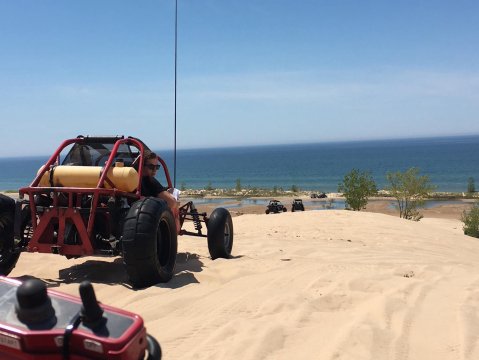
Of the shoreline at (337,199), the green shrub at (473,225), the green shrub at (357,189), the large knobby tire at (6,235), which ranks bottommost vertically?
the shoreline at (337,199)

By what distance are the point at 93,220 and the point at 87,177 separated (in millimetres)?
574

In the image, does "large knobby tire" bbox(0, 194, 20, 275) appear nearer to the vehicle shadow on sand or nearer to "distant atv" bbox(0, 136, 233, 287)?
"distant atv" bbox(0, 136, 233, 287)

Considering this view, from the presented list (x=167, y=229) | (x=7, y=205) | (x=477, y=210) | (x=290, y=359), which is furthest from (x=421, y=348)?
(x=477, y=210)

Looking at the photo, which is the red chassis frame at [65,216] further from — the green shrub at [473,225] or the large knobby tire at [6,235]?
the green shrub at [473,225]

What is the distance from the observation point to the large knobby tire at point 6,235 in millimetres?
5602

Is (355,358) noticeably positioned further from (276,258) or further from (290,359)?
(276,258)

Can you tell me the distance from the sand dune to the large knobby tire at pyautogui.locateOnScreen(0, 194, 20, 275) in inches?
19.0

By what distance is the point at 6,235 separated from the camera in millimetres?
5684

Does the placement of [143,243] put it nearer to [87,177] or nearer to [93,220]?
[93,220]

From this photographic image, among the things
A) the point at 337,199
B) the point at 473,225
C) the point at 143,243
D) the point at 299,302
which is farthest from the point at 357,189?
the point at 143,243

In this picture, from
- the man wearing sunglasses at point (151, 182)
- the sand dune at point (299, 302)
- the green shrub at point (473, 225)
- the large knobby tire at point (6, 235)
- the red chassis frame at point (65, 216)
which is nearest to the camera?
the sand dune at point (299, 302)

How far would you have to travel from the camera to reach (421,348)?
3537mm

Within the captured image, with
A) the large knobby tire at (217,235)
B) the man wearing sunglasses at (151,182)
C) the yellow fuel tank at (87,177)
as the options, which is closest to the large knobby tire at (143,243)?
the yellow fuel tank at (87,177)

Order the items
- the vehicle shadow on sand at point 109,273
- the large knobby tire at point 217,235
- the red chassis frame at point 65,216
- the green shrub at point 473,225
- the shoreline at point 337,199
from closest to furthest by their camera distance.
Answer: the red chassis frame at point 65,216
the vehicle shadow on sand at point 109,273
the large knobby tire at point 217,235
the green shrub at point 473,225
the shoreline at point 337,199
